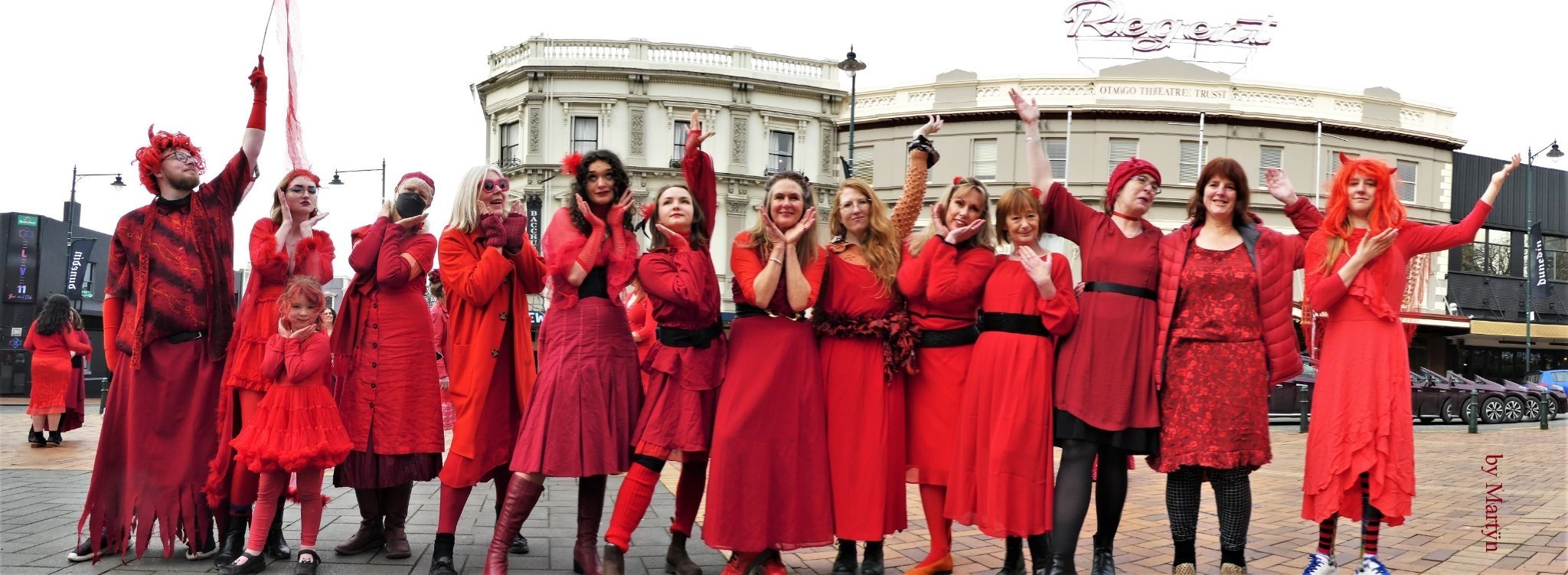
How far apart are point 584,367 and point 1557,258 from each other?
4251 centimetres

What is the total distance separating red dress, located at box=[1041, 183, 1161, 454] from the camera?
4.26 meters

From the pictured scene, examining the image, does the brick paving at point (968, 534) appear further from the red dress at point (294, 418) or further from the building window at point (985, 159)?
the building window at point (985, 159)

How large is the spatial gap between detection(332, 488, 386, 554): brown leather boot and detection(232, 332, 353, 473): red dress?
527mm

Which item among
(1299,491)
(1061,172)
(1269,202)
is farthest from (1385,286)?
(1269,202)

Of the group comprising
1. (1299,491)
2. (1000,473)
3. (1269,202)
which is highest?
(1269,202)

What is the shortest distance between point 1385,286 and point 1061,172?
2678 centimetres

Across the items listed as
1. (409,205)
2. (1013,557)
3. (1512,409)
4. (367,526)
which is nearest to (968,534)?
(1013,557)

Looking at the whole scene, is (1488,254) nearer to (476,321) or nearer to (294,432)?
(476,321)

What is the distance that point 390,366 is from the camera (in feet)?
15.7

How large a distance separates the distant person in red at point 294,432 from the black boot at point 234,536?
0.26 feet

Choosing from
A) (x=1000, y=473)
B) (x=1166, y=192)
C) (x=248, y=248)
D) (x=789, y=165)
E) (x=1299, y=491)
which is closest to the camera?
(x=1000, y=473)

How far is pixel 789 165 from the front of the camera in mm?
31984

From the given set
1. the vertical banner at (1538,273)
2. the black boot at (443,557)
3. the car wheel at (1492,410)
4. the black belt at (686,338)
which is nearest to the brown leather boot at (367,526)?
the black boot at (443,557)

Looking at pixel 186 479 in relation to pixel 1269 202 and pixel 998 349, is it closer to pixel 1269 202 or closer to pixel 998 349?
pixel 998 349
